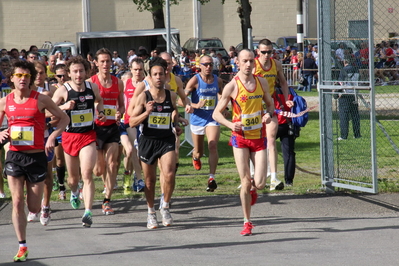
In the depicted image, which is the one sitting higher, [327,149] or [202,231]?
[327,149]

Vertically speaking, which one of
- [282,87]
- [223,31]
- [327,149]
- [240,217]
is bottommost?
[240,217]

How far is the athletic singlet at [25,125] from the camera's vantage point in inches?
261

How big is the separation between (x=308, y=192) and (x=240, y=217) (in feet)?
5.19

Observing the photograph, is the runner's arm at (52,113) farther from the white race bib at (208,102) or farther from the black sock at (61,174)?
the white race bib at (208,102)

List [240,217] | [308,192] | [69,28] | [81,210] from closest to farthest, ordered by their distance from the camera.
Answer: [240,217]
[81,210]
[308,192]
[69,28]

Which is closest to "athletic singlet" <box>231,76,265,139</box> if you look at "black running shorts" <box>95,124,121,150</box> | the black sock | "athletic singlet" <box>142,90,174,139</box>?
"athletic singlet" <box>142,90,174,139</box>

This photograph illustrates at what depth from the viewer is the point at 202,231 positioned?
304 inches

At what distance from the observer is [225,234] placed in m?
7.50

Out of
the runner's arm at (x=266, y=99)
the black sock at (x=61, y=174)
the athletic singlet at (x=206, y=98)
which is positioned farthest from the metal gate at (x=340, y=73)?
the black sock at (x=61, y=174)

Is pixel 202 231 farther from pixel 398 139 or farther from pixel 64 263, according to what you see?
pixel 398 139

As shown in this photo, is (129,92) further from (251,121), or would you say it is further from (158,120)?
(251,121)

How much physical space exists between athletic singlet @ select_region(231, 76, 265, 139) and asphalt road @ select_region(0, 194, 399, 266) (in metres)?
1.10

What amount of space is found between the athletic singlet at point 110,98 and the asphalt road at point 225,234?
4.05 ft

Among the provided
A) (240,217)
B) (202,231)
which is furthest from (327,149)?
(202,231)
